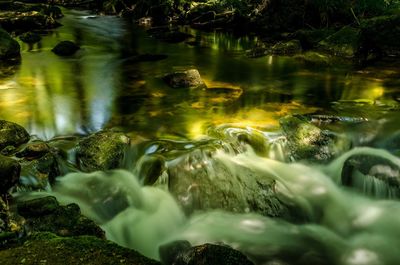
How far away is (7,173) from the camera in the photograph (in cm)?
504

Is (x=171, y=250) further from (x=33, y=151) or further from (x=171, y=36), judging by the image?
(x=171, y=36)

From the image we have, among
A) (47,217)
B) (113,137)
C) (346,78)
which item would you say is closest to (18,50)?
(113,137)

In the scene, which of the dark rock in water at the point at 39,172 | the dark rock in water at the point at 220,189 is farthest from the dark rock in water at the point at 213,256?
the dark rock in water at the point at 39,172

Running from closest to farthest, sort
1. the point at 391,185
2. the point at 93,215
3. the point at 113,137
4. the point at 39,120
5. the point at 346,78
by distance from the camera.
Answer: the point at 93,215 → the point at 391,185 → the point at 113,137 → the point at 39,120 → the point at 346,78

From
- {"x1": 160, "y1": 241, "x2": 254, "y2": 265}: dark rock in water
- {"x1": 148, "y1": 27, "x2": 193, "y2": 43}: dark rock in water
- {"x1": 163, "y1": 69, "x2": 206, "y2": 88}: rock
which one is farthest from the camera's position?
{"x1": 148, "y1": 27, "x2": 193, "y2": 43}: dark rock in water

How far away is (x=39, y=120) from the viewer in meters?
8.86

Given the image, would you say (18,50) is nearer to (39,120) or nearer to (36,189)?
(39,120)

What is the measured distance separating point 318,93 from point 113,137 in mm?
6024

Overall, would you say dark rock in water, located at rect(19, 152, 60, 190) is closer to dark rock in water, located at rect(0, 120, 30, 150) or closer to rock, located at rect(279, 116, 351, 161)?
dark rock in water, located at rect(0, 120, 30, 150)

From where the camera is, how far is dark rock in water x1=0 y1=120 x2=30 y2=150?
281 inches

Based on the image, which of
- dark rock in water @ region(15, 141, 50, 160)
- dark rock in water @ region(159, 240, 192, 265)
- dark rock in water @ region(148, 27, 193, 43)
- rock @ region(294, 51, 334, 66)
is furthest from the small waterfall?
dark rock in water @ region(148, 27, 193, 43)

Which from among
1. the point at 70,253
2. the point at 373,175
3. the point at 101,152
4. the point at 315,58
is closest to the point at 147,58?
the point at 315,58

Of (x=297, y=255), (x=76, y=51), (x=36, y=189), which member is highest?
(x=76, y=51)

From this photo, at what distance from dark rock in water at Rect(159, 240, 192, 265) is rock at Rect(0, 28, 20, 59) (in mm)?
12547
